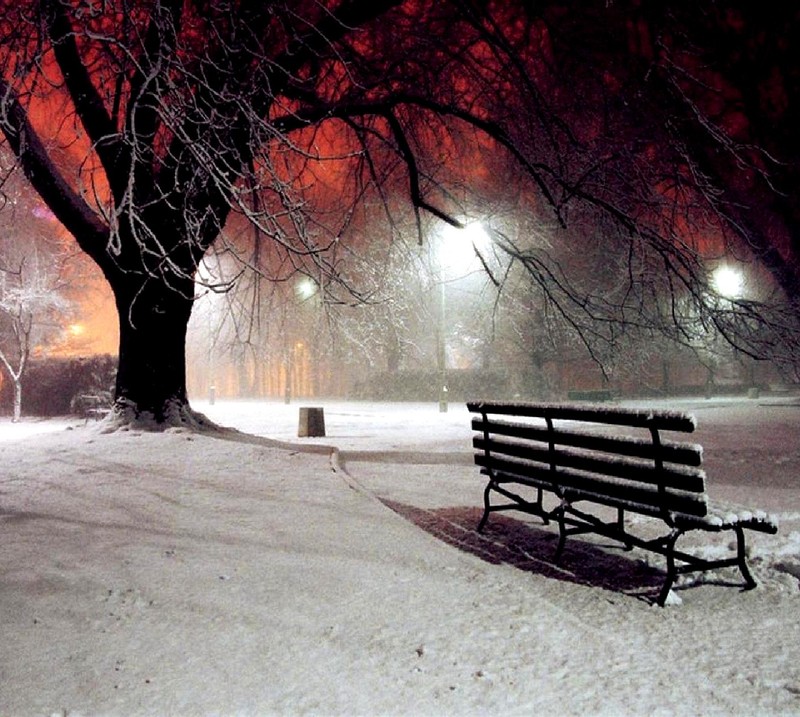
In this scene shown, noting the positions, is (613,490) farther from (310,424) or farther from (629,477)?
(310,424)

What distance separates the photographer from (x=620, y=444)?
4.64m

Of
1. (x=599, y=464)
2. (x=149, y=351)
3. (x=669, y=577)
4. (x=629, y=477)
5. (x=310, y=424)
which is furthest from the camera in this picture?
(x=310, y=424)

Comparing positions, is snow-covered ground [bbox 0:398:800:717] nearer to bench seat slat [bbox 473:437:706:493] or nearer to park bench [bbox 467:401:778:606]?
park bench [bbox 467:401:778:606]

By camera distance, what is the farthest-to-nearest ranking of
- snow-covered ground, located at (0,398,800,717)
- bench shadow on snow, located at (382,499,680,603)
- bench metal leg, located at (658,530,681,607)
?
bench shadow on snow, located at (382,499,680,603) < bench metal leg, located at (658,530,681,607) < snow-covered ground, located at (0,398,800,717)

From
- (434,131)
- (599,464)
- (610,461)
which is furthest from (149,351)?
(610,461)

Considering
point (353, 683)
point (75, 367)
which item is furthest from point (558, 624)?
point (75, 367)

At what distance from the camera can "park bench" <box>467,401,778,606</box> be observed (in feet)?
13.9

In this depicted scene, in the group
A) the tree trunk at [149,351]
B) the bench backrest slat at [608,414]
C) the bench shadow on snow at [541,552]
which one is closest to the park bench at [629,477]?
the bench backrest slat at [608,414]

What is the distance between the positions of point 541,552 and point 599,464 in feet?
3.03

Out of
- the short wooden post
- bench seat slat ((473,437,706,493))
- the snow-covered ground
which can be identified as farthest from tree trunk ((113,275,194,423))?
bench seat slat ((473,437,706,493))

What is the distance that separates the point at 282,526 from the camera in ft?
16.9

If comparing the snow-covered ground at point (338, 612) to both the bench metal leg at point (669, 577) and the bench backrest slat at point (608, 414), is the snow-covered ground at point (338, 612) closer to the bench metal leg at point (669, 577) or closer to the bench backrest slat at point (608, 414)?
the bench metal leg at point (669, 577)

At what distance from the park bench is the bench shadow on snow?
0.18 metres

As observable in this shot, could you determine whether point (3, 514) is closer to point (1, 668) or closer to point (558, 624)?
point (1, 668)
